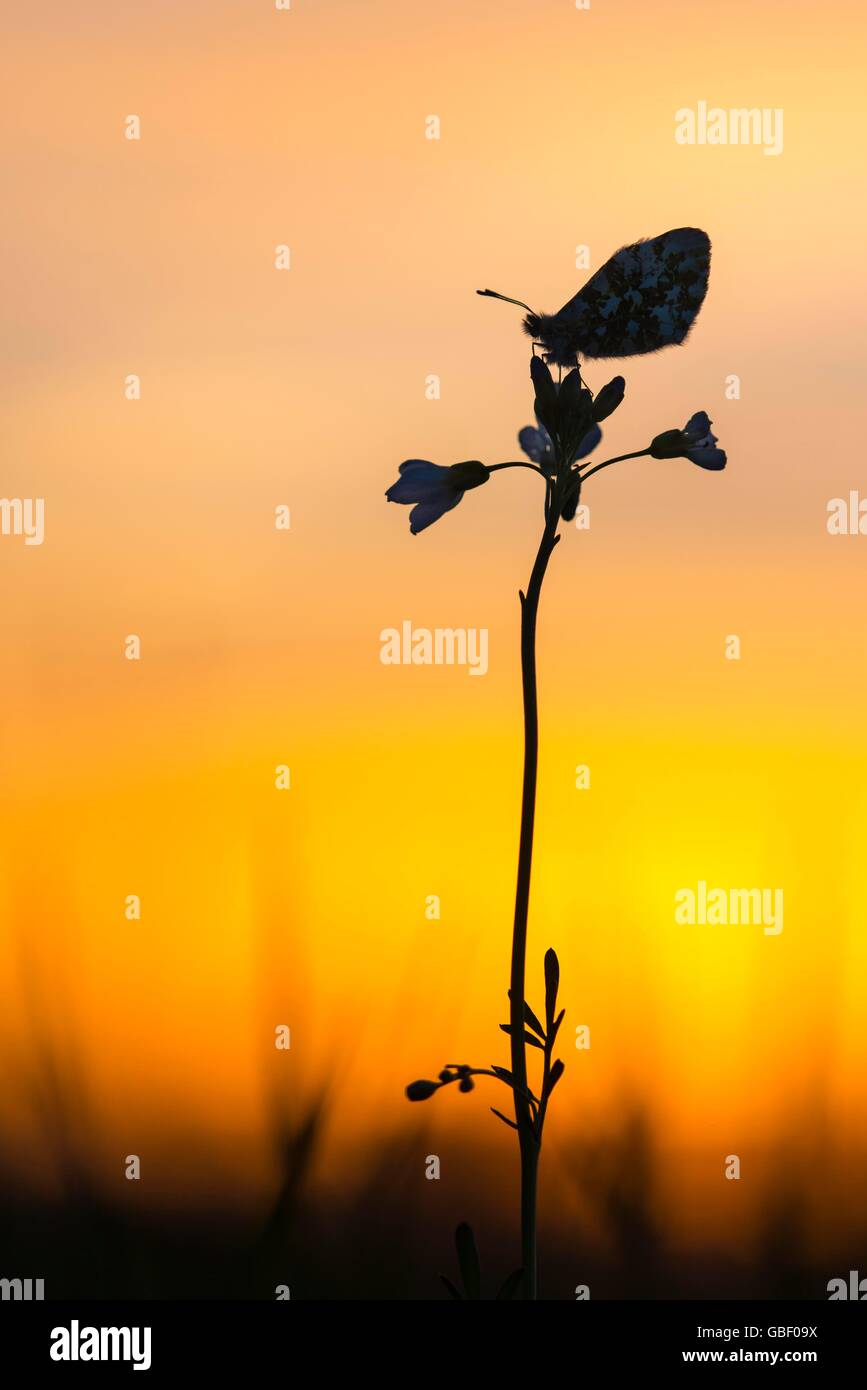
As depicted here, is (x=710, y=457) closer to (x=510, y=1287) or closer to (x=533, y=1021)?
(x=533, y=1021)

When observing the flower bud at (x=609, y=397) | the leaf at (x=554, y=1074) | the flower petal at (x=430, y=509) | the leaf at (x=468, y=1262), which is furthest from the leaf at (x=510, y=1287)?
the flower bud at (x=609, y=397)

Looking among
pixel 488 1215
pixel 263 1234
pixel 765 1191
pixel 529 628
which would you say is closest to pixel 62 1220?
pixel 263 1234

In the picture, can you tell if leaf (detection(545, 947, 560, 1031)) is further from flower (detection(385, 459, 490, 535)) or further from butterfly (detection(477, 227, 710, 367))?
butterfly (detection(477, 227, 710, 367))

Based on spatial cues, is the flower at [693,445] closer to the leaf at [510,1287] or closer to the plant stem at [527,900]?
the plant stem at [527,900]

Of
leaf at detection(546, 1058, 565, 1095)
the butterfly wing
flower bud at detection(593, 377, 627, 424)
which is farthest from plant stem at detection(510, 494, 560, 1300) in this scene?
the butterfly wing

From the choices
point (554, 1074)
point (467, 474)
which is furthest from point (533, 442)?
point (554, 1074)

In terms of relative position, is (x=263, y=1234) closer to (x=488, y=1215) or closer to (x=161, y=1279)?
(x=161, y=1279)
